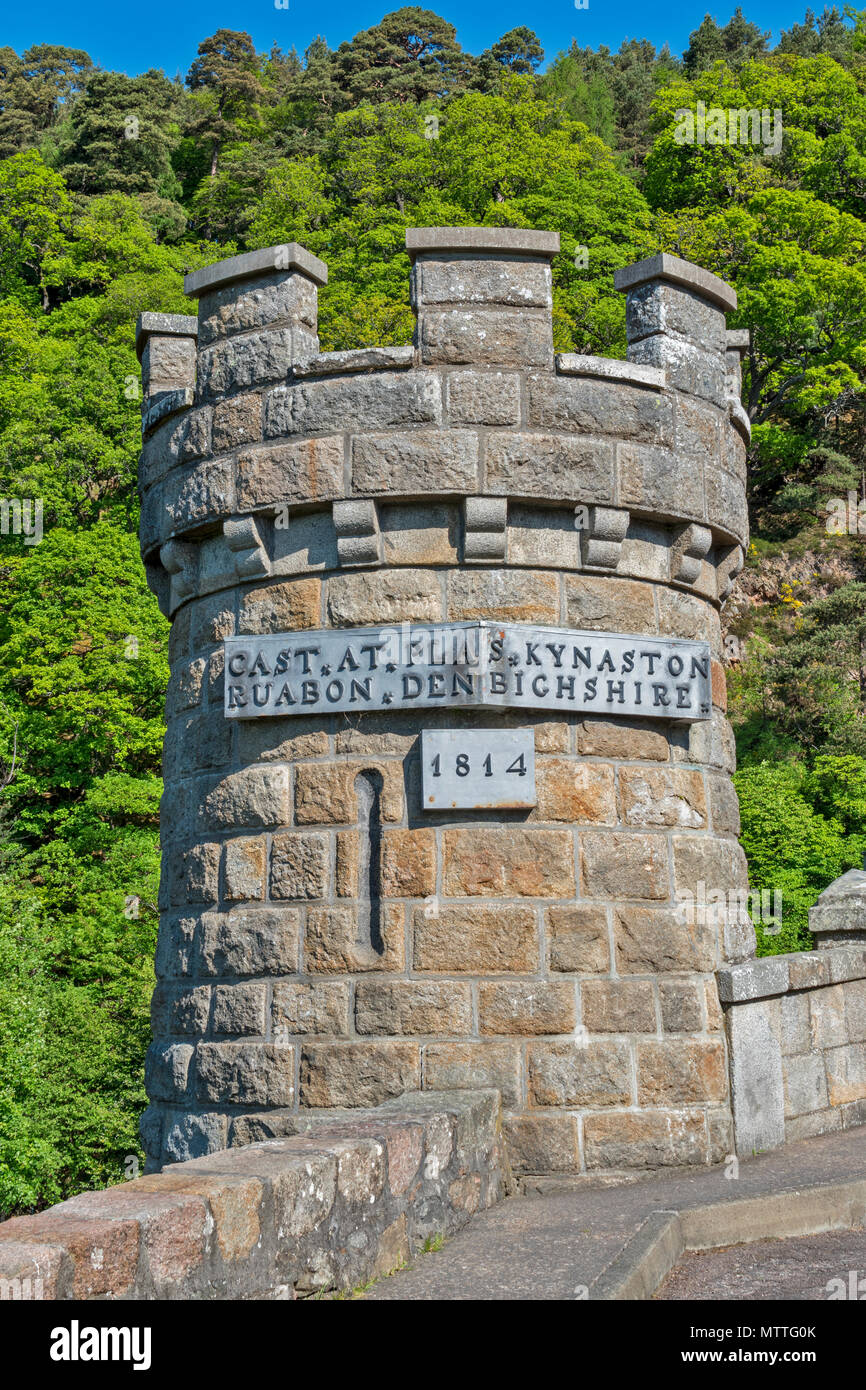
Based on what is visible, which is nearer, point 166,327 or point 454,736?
point 454,736

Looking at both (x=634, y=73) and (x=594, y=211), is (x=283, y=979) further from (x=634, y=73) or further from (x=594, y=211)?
(x=634, y=73)

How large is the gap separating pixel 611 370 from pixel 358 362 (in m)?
1.15

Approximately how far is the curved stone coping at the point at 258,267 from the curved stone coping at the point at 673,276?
1.44 m

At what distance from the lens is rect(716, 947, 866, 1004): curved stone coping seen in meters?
5.93

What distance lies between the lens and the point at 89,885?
21.2 m

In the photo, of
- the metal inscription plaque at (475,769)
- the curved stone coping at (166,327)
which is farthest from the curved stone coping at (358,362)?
the metal inscription plaque at (475,769)

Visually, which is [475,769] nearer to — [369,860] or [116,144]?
[369,860]

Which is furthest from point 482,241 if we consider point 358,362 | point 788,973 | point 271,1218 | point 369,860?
point 271,1218

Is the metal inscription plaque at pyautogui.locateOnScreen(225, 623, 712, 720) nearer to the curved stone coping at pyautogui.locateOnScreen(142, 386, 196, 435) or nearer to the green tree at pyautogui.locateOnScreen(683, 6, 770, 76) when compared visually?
the curved stone coping at pyautogui.locateOnScreen(142, 386, 196, 435)

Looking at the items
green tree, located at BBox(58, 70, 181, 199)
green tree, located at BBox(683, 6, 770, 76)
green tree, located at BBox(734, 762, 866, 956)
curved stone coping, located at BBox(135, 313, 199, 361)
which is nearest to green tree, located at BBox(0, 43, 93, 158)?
green tree, located at BBox(58, 70, 181, 199)

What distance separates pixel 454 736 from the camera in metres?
5.56

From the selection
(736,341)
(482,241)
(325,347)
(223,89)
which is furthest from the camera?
(223,89)

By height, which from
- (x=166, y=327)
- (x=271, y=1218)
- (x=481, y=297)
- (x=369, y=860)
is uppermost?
(x=166, y=327)
